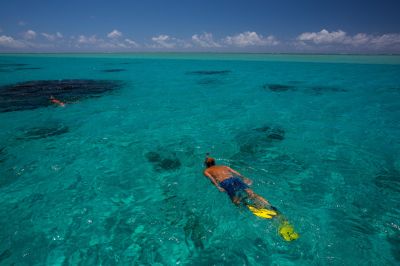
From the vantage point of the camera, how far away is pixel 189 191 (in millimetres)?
7855

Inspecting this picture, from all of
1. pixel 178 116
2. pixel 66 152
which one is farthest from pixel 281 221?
pixel 178 116

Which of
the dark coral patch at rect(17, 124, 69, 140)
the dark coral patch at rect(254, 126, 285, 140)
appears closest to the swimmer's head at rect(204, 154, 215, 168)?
the dark coral patch at rect(254, 126, 285, 140)

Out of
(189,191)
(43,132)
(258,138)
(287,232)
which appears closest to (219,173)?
(189,191)

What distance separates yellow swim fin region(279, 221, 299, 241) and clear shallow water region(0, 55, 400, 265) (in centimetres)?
16

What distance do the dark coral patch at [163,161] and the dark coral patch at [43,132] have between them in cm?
593

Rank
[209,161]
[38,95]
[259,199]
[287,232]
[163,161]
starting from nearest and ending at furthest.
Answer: [287,232]
[259,199]
[209,161]
[163,161]
[38,95]

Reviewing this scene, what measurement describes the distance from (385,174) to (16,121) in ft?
62.2

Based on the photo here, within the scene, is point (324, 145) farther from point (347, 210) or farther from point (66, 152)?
point (66, 152)

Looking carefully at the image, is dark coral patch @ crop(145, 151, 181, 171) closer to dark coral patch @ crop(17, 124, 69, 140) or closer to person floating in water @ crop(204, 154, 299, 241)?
person floating in water @ crop(204, 154, 299, 241)

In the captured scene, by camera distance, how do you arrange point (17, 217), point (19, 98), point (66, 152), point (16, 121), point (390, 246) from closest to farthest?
point (390, 246), point (17, 217), point (66, 152), point (16, 121), point (19, 98)

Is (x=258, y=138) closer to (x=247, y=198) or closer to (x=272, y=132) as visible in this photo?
(x=272, y=132)

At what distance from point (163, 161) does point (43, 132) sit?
24.9ft

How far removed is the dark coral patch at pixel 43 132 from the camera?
1247 centimetres

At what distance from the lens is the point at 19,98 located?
2119cm
